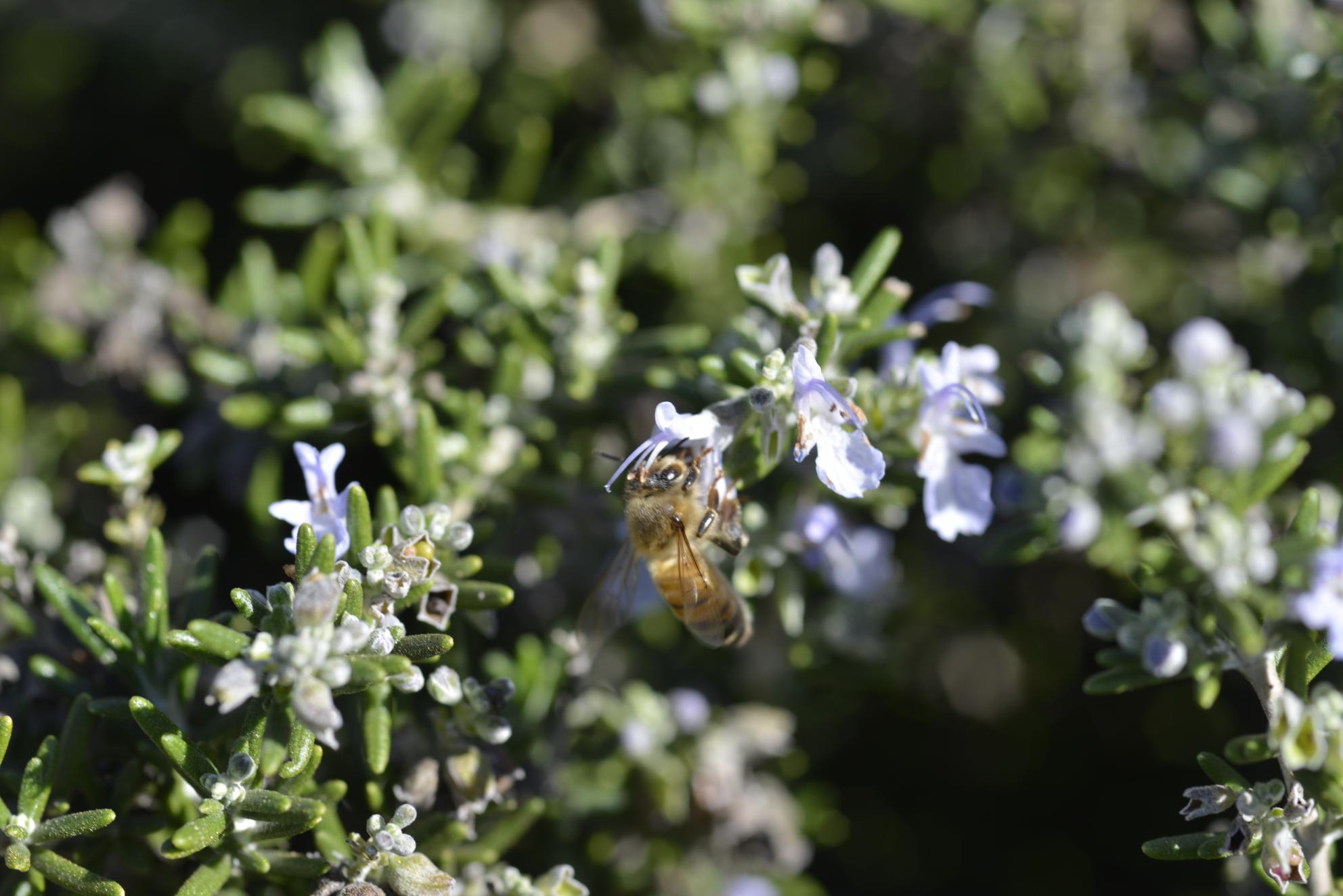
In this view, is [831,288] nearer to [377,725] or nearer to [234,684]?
[377,725]

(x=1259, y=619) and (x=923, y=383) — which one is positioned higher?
(x=923, y=383)

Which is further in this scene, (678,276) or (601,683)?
(678,276)

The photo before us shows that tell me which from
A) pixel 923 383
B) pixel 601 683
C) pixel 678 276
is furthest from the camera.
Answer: pixel 678 276

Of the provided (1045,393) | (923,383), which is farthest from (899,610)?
(923,383)

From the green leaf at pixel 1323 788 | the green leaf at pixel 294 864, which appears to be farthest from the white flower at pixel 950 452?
the green leaf at pixel 294 864

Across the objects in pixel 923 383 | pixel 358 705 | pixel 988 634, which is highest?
pixel 923 383

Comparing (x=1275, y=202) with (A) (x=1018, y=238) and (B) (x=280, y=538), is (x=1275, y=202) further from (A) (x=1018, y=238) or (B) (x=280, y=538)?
(B) (x=280, y=538)

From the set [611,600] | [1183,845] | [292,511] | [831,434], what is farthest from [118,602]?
[1183,845]

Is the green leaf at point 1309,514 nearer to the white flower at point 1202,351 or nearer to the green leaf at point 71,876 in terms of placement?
the white flower at point 1202,351
